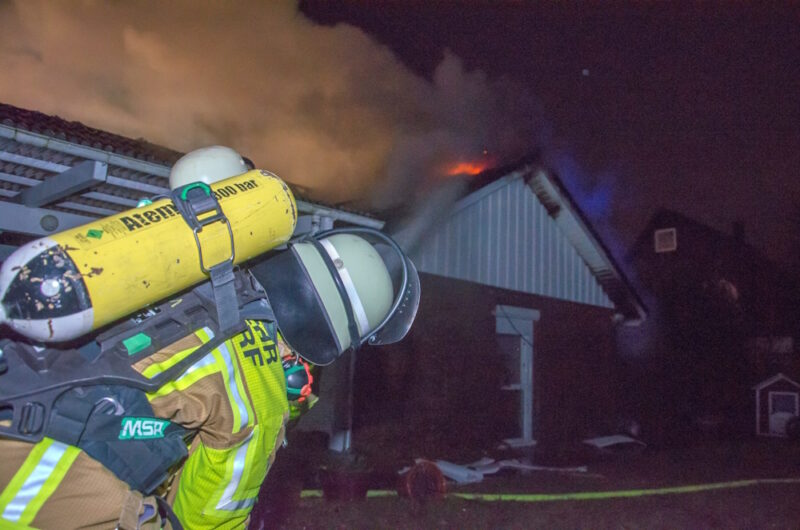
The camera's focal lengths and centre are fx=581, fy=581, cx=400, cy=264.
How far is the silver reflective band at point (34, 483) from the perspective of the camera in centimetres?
140

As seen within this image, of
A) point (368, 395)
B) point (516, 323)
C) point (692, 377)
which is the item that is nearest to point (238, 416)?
point (368, 395)

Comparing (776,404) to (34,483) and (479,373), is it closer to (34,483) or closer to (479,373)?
(479,373)

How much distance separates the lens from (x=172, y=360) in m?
1.60

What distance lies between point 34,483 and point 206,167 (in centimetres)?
112

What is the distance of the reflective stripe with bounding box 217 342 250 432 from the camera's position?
5.41 feet

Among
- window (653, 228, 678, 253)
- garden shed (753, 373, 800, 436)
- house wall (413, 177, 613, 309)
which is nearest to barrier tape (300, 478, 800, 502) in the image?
house wall (413, 177, 613, 309)

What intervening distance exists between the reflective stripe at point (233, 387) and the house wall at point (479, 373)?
5.47 meters

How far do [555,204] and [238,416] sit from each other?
945 cm

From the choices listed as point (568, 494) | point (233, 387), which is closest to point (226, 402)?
point (233, 387)

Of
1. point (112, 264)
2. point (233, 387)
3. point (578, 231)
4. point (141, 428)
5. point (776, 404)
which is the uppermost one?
point (578, 231)

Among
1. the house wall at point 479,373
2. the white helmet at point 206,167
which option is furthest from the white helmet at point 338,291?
the house wall at point 479,373

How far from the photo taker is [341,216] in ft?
18.8

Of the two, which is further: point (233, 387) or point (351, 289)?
point (351, 289)

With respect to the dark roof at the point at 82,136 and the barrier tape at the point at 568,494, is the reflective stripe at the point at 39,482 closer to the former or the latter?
the dark roof at the point at 82,136
